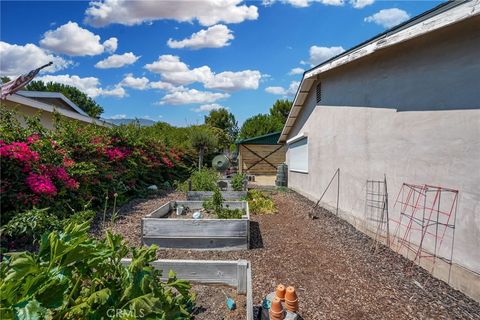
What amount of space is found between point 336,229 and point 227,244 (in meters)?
2.69

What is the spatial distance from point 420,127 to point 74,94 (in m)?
38.7

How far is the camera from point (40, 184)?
169 inches

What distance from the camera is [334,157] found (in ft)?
23.8

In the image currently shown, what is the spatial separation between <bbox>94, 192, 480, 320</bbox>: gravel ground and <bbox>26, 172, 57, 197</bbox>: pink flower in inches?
44.5

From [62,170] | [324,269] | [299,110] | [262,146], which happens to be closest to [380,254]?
[324,269]

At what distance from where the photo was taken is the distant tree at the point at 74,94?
102 feet

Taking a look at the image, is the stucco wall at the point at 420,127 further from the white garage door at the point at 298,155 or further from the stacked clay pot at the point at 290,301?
the white garage door at the point at 298,155

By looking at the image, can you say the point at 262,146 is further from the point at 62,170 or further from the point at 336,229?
the point at 62,170

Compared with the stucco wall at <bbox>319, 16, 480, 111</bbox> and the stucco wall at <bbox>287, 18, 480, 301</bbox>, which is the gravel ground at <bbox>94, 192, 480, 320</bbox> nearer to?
the stucco wall at <bbox>287, 18, 480, 301</bbox>

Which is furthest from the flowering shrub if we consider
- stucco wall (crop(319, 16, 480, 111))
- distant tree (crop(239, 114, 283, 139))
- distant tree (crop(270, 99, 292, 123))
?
distant tree (crop(270, 99, 292, 123))

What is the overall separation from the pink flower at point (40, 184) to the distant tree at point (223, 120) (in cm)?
3275

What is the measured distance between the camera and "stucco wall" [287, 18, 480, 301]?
10.5 feet

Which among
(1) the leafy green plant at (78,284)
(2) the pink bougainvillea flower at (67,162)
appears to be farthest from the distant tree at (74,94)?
(1) the leafy green plant at (78,284)

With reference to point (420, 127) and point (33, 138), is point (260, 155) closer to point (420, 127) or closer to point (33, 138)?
point (33, 138)
